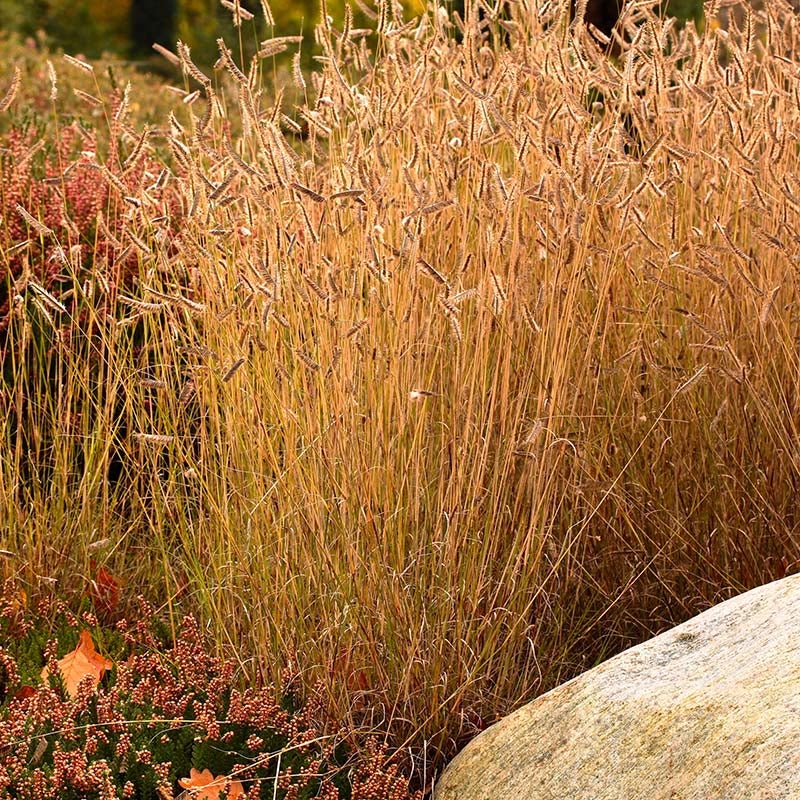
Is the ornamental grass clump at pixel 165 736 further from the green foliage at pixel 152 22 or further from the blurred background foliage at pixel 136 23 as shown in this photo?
the green foliage at pixel 152 22

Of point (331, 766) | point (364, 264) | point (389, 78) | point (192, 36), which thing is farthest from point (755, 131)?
point (192, 36)

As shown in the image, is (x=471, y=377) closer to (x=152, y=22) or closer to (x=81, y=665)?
(x=81, y=665)

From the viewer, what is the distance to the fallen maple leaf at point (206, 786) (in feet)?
8.20

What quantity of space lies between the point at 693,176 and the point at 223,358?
4.31 ft

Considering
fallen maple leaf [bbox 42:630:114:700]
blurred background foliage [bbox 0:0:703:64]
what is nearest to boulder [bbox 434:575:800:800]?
fallen maple leaf [bbox 42:630:114:700]

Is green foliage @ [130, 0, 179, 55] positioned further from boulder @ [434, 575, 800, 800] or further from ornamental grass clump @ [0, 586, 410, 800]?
boulder @ [434, 575, 800, 800]

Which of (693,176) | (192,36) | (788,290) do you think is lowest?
(192,36)

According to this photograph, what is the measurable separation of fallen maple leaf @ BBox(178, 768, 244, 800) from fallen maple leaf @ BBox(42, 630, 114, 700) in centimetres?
50

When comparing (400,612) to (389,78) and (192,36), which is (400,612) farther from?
(192,36)

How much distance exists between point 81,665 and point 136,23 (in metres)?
16.0

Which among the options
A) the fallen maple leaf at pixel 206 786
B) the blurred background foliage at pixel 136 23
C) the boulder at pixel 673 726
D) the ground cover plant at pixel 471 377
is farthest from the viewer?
the blurred background foliage at pixel 136 23

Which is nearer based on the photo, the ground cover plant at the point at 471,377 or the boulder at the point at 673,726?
the boulder at the point at 673,726

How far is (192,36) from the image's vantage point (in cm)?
1720

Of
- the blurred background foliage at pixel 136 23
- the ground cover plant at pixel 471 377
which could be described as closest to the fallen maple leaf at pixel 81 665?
the ground cover plant at pixel 471 377
